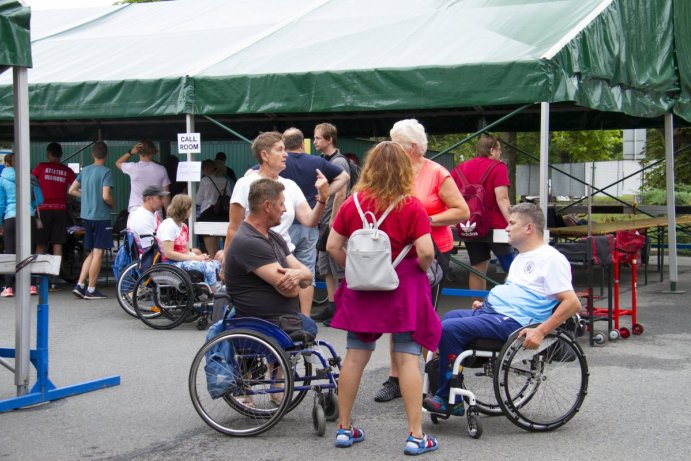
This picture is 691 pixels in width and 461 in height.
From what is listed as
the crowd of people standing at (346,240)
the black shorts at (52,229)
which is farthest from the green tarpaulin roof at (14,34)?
the black shorts at (52,229)

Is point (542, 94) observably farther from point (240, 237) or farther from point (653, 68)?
point (240, 237)

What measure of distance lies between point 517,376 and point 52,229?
8456mm

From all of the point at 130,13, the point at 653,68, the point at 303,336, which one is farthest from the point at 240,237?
the point at 130,13

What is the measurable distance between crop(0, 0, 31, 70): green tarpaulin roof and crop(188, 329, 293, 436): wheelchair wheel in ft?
7.25

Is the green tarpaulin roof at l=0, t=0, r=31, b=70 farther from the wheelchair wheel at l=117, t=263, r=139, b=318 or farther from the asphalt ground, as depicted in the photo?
the wheelchair wheel at l=117, t=263, r=139, b=318

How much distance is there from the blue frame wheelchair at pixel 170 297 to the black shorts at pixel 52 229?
3.20 metres

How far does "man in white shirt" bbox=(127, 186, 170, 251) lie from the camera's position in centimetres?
1005

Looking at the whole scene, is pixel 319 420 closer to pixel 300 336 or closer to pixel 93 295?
pixel 300 336

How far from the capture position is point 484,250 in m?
9.71

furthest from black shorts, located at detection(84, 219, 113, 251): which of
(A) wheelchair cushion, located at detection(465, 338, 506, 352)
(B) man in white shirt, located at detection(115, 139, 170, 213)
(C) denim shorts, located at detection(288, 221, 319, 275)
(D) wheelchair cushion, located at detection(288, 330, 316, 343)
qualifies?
(A) wheelchair cushion, located at detection(465, 338, 506, 352)

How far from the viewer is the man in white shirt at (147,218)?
10.1m

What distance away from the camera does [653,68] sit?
12.0m

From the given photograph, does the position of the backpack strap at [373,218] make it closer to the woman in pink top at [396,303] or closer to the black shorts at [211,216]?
the woman in pink top at [396,303]

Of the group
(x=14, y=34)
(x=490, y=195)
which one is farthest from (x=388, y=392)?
(x=490, y=195)
